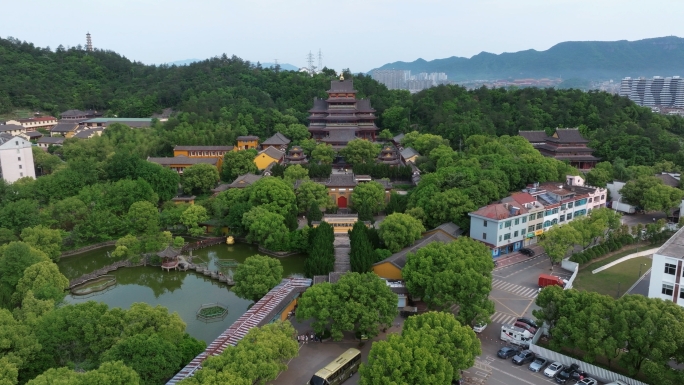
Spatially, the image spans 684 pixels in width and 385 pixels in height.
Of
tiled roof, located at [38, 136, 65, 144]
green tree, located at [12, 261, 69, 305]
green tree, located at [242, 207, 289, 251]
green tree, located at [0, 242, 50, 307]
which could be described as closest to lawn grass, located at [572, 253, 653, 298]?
green tree, located at [242, 207, 289, 251]

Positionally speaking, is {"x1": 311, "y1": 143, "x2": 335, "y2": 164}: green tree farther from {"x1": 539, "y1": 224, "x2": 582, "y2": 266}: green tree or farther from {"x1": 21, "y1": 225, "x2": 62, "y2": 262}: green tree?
{"x1": 539, "y1": 224, "x2": 582, "y2": 266}: green tree

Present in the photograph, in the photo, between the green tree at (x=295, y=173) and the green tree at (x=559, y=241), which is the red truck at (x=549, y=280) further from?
the green tree at (x=295, y=173)

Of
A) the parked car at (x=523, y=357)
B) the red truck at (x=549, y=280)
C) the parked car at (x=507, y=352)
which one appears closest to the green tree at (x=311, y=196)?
the red truck at (x=549, y=280)

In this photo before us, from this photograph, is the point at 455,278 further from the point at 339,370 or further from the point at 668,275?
the point at 668,275

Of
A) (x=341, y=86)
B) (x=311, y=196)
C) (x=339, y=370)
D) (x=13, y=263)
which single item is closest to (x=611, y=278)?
(x=339, y=370)

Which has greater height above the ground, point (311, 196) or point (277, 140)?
point (277, 140)

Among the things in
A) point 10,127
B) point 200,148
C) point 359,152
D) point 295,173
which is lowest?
point 295,173

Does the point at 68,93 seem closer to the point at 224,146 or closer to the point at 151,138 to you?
the point at 151,138
